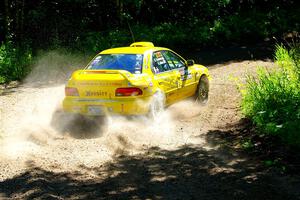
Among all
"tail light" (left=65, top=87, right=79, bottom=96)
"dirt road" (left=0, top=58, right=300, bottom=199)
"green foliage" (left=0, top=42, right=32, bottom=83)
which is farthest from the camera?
"green foliage" (left=0, top=42, right=32, bottom=83)

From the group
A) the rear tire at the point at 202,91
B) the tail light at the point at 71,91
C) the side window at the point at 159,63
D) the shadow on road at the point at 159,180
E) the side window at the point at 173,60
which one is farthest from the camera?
the rear tire at the point at 202,91

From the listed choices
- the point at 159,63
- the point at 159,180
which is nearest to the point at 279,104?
the point at 159,63

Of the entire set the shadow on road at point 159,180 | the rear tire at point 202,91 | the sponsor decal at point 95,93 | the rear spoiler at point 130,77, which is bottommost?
the shadow on road at point 159,180

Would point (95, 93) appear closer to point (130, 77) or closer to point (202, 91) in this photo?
point (130, 77)

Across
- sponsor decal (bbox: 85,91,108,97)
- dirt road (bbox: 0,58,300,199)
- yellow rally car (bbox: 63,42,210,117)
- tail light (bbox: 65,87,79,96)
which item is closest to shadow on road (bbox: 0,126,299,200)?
dirt road (bbox: 0,58,300,199)

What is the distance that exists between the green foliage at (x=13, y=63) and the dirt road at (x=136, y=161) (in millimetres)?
5744

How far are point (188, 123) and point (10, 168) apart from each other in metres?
4.28

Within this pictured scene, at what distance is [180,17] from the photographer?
87.8 feet

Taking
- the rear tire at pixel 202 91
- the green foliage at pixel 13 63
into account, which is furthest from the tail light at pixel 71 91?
the green foliage at pixel 13 63

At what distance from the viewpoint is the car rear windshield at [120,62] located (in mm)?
9508

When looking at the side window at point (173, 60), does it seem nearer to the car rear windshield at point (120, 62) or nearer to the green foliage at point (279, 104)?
the car rear windshield at point (120, 62)

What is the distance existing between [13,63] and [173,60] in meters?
8.41

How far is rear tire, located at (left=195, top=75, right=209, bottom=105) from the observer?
38.1ft

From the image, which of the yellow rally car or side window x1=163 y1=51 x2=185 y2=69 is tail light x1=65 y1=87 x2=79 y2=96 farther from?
side window x1=163 y1=51 x2=185 y2=69
